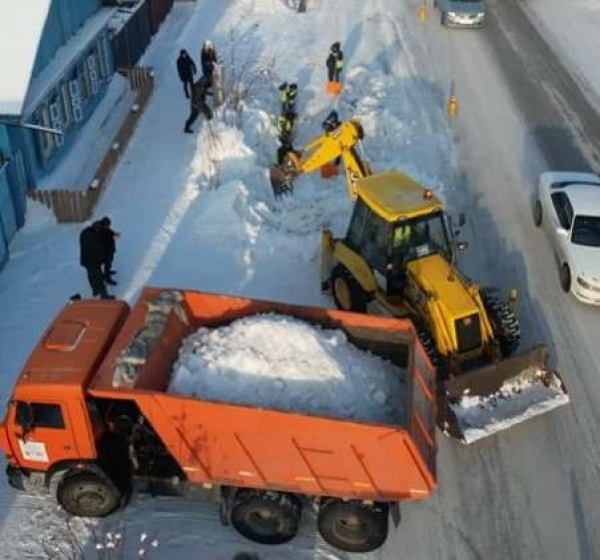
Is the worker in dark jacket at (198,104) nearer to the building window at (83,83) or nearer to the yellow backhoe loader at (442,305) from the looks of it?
the building window at (83,83)

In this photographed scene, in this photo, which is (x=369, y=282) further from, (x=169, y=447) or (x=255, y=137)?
(x=255, y=137)

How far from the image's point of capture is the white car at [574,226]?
14.0 metres

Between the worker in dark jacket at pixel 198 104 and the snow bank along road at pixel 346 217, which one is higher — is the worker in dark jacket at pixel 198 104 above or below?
above

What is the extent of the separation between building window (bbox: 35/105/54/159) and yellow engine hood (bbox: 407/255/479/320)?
9318 mm

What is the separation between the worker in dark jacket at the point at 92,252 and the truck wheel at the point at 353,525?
606 centimetres

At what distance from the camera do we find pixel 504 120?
21453 millimetres

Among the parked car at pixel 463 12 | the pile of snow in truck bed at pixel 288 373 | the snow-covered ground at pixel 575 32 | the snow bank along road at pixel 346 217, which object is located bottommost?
the snow-covered ground at pixel 575 32

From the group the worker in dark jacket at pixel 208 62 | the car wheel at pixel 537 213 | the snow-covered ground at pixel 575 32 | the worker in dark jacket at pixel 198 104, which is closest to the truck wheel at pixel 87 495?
the car wheel at pixel 537 213

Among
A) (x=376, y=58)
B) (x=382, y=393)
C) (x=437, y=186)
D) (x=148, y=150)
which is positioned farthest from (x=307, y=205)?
(x=376, y=58)

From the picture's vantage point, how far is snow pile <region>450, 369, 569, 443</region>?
11.0 metres

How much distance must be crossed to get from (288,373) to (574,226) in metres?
7.54

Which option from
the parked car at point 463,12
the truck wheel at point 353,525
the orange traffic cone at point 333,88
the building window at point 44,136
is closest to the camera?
the truck wheel at point 353,525

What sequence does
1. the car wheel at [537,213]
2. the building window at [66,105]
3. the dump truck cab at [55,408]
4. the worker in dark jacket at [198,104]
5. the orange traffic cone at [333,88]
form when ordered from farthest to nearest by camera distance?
the orange traffic cone at [333,88], the worker in dark jacket at [198,104], the building window at [66,105], the car wheel at [537,213], the dump truck cab at [55,408]

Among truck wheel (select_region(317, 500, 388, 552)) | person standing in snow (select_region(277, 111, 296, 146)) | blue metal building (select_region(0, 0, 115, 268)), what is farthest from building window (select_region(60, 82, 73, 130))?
truck wheel (select_region(317, 500, 388, 552))
